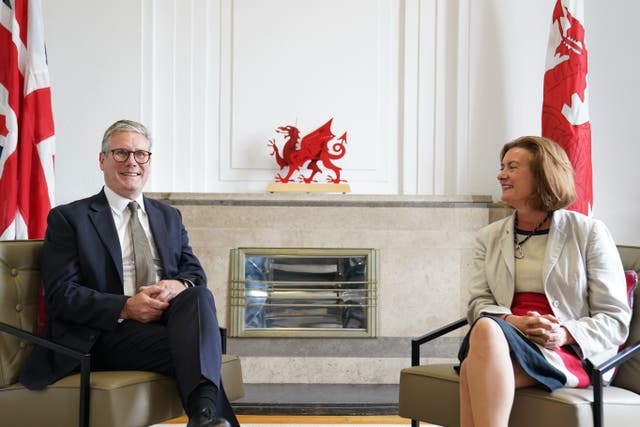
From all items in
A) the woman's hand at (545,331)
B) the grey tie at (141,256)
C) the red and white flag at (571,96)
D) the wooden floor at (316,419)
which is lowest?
the wooden floor at (316,419)

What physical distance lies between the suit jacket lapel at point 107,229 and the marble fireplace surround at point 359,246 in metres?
1.37

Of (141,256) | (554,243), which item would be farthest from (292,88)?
(554,243)

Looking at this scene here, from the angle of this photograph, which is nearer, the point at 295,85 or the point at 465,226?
the point at 465,226

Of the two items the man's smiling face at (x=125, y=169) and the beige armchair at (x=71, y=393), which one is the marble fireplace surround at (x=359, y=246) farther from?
the beige armchair at (x=71, y=393)

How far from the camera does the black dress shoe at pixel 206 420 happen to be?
2.04 m

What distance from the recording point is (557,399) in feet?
6.65

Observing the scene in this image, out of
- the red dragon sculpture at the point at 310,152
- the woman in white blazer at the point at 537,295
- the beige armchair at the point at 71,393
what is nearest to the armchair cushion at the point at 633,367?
the woman in white blazer at the point at 537,295

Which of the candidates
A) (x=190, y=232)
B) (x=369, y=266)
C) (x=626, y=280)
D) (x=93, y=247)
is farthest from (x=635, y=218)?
(x=93, y=247)

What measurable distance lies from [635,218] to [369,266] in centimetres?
173

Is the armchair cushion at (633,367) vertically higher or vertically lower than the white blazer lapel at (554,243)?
lower

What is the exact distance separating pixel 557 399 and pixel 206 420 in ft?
3.32

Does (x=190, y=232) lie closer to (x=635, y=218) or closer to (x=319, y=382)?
(x=319, y=382)

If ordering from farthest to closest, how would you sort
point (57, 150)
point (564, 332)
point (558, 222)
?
point (57, 150), point (558, 222), point (564, 332)

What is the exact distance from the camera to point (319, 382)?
3900 mm
